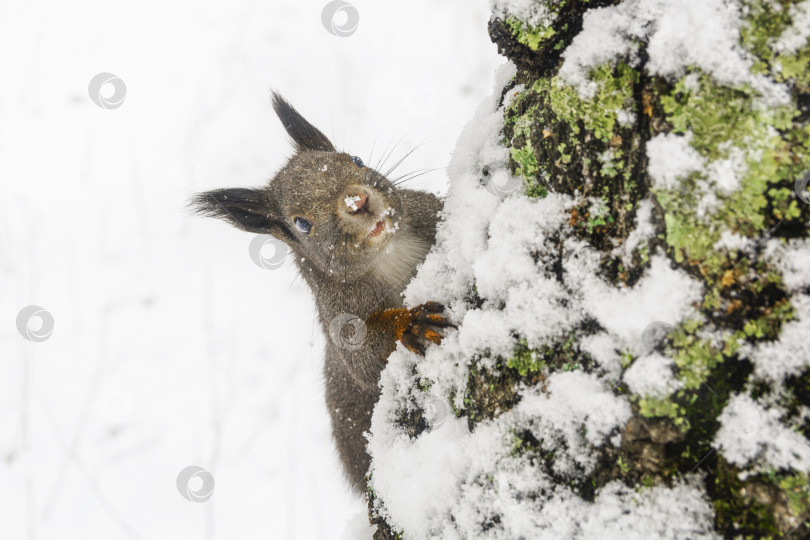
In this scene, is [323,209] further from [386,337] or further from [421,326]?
[421,326]

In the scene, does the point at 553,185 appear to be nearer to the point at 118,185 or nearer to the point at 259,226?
the point at 259,226

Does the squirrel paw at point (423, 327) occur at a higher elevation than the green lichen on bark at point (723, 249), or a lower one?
higher

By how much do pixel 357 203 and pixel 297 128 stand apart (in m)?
0.97

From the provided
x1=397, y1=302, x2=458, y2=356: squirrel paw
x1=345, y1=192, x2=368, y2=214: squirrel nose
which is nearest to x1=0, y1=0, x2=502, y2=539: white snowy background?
x1=345, y1=192, x2=368, y2=214: squirrel nose

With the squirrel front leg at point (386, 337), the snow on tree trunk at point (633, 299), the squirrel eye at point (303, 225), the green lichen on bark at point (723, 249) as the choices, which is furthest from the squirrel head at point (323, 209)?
the green lichen on bark at point (723, 249)

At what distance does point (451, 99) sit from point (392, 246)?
3.16m

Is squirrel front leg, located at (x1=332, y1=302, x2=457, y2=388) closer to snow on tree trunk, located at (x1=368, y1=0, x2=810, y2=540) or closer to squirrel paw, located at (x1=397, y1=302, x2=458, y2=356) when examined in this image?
squirrel paw, located at (x1=397, y1=302, x2=458, y2=356)

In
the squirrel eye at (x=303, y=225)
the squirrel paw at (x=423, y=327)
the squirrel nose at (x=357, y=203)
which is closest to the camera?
the squirrel paw at (x=423, y=327)

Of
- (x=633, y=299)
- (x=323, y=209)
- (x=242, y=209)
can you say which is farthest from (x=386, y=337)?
(x=633, y=299)

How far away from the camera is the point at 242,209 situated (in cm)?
321

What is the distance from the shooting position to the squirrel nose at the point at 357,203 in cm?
281

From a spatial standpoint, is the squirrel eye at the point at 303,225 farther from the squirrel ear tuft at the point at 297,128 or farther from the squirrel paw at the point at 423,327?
the squirrel paw at the point at 423,327

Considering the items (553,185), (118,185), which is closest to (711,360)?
(553,185)

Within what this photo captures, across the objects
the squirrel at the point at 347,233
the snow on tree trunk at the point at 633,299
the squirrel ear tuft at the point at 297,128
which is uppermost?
the squirrel ear tuft at the point at 297,128
